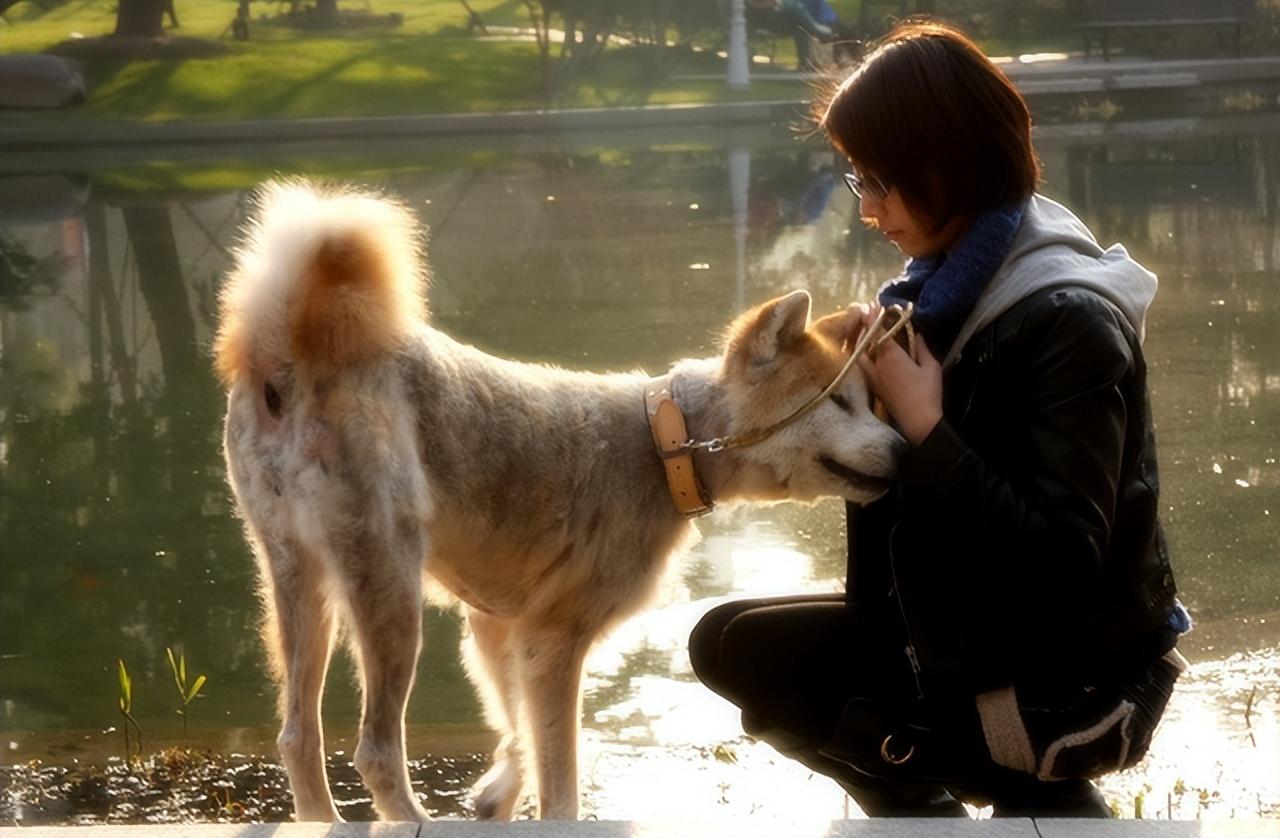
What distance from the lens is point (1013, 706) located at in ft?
10.4

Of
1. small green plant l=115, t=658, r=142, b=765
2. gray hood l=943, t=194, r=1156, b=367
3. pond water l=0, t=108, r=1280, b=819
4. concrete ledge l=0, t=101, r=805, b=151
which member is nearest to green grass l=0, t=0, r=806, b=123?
concrete ledge l=0, t=101, r=805, b=151

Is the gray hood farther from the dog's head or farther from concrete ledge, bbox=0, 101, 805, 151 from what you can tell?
concrete ledge, bbox=0, 101, 805, 151

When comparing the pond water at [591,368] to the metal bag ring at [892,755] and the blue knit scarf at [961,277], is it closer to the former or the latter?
the metal bag ring at [892,755]

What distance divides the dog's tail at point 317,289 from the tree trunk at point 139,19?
75.5ft

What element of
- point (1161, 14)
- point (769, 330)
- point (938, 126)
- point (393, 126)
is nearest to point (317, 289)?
point (769, 330)

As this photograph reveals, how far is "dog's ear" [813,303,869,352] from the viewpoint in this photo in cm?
369

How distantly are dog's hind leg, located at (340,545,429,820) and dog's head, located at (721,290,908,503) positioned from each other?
866 mm

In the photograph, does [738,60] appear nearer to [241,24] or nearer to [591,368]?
[241,24]

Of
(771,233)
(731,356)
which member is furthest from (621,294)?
(731,356)

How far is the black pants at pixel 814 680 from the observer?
3.47 m

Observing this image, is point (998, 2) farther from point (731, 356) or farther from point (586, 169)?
point (731, 356)

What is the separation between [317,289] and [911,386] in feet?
3.83

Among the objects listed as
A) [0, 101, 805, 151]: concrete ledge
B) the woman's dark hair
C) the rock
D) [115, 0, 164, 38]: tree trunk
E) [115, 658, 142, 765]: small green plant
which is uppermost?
the woman's dark hair

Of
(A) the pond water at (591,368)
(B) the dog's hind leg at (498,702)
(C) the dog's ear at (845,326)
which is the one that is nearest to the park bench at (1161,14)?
(A) the pond water at (591,368)
